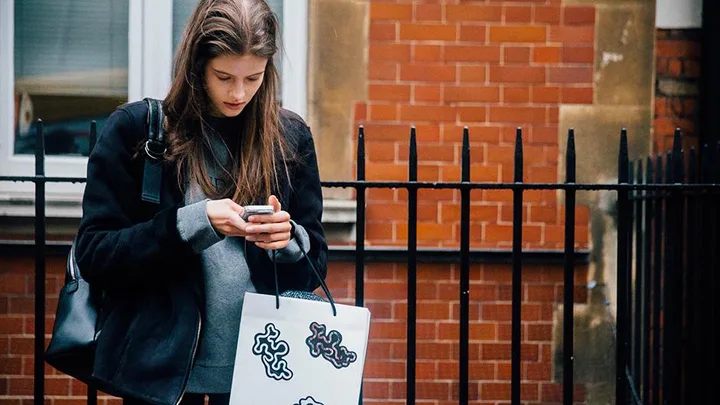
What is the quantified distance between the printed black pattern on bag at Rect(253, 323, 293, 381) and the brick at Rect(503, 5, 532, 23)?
278cm

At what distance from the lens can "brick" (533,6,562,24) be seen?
4473 millimetres

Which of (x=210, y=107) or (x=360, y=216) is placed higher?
(x=210, y=107)

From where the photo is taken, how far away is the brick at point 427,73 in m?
4.45

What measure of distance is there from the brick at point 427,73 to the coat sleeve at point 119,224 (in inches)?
96.8

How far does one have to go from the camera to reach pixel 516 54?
14.7 feet

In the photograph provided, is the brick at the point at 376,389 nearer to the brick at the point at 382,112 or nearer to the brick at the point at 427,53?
the brick at the point at 382,112

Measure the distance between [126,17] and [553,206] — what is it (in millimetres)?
2279

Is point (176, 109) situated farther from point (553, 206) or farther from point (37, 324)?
point (553, 206)

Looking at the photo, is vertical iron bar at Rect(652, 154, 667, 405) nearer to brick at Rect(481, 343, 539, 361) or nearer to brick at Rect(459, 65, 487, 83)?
brick at Rect(481, 343, 539, 361)

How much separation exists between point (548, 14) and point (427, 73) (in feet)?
2.14

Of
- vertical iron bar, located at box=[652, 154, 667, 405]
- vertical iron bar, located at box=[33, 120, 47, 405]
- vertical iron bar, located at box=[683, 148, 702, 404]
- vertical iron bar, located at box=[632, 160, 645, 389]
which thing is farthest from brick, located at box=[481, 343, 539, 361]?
vertical iron bar, located at box=[33, 120, 47, 405]

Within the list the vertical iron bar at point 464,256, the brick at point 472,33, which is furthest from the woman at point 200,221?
the brick at point 472,33

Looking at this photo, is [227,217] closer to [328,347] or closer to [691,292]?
[328,347]

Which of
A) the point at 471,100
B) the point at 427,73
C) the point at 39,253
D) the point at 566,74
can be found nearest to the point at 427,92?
the point at 427,73
